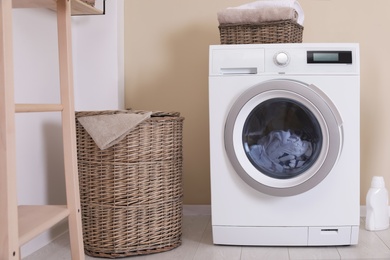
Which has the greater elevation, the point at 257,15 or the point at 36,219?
the point at 257,15

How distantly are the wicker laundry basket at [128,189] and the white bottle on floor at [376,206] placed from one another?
36.6 inches

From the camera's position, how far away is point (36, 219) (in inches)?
57.1

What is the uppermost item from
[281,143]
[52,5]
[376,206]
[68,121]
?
[52,5]

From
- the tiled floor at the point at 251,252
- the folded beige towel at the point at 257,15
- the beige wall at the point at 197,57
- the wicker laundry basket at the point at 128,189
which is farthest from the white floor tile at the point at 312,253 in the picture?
the folded beige towel at the point at 257,15

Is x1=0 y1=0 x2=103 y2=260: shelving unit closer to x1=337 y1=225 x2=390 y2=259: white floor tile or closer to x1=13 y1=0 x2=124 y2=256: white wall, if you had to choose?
x1=13 y1=0 x2=124 y2=256: white wall

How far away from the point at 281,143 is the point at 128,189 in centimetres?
62

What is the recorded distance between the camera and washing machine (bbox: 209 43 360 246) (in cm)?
201

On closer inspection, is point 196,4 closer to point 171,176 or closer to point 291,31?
point 291,31

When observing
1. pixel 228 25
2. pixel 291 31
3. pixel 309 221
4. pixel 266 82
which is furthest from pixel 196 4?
pixel 309 221

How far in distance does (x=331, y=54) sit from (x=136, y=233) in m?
1.02

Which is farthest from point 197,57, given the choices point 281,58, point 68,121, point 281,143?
point 68,121

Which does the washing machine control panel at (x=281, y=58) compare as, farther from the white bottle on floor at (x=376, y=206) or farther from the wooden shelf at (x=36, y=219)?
the wooden shelf at (x=36, y=219)

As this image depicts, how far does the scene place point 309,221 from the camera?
6.73 feet

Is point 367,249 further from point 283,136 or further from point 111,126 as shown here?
point 111,126
